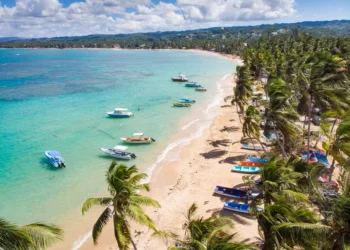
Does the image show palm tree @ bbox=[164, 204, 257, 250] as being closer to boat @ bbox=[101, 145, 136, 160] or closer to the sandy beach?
the sandy beach

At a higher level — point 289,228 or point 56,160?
point 289,228

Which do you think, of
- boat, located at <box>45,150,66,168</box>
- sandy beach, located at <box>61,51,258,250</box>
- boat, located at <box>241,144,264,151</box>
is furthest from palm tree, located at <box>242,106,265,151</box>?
boat, located at <box>45,150,66,168</box>

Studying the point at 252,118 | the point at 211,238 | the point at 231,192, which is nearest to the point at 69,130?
the point at 231,192

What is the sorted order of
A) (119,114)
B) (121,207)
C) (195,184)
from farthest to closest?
1. (119,114)
2. (195,184)
3. (121,207)

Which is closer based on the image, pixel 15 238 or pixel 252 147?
pixel 15 238

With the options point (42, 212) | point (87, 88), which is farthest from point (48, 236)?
point (87, 88)

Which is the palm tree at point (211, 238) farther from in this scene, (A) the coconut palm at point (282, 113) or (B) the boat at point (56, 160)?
(B) the boat at point (56, 160)

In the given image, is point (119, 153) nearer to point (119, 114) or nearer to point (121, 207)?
point (119, 114)
